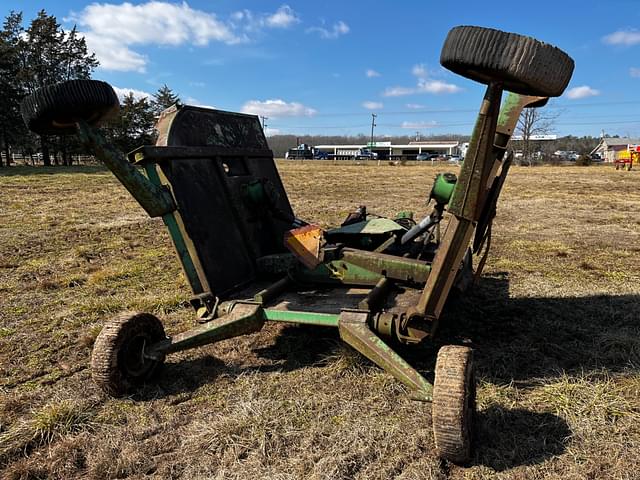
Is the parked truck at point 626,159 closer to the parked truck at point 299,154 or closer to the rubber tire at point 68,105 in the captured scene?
the rubber tire at point 68,105

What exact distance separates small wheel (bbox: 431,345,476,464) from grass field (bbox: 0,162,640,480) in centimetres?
15

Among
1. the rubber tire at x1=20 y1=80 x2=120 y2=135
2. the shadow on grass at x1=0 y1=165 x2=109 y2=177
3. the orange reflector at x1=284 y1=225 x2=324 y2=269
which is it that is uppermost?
the rubber tire at x1=20 y1=80 x2=120 y2=135

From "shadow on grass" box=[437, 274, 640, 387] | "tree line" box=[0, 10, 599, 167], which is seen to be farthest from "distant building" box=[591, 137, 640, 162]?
"shadow on grass" box=[437, 274, 640, 387]

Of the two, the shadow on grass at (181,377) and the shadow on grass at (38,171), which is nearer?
the shadow on grass at (181,377)

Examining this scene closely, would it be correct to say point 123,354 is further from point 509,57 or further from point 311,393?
point 509,57

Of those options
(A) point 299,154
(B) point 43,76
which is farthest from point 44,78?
(A) point 299,154

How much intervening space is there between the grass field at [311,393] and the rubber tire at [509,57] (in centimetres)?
201

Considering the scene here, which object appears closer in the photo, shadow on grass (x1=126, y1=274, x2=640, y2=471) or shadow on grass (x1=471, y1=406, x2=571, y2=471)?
shadow on grass (x1=471, y1=406, x2=571, y2=471)

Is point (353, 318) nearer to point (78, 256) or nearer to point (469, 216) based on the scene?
point (469, 216)

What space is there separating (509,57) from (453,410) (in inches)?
68.8

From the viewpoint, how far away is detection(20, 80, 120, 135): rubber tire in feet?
9.56

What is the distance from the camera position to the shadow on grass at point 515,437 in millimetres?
→ 2615

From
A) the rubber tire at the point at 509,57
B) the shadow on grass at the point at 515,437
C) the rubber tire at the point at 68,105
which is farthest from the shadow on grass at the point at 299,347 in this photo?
the rubber tire at the point at 509,57

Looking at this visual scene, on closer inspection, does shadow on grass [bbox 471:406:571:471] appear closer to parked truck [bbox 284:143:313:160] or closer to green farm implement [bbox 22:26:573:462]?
green farm implement [bbox 22:26:573:462]
